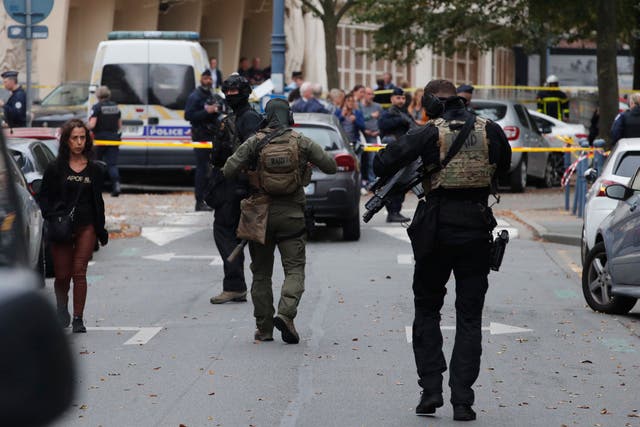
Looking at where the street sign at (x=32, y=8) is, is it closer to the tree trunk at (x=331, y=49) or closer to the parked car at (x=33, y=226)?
the parked car at (x=33, y=226)

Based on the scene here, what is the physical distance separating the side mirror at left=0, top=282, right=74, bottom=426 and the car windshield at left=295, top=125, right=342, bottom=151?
554 inches

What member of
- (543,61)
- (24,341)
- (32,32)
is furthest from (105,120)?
(543,61)

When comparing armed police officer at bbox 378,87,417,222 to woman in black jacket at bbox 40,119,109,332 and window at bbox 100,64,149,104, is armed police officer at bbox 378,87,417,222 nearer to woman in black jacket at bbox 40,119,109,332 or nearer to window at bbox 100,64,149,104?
window at bbox 100,64,149,104

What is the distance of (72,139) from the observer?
10422mm

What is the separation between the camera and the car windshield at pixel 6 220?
3.51 meters

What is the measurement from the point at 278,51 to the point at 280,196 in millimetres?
15095

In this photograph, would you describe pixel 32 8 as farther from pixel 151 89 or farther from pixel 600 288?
pixel 600 288

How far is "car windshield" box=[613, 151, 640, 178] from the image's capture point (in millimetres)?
14117

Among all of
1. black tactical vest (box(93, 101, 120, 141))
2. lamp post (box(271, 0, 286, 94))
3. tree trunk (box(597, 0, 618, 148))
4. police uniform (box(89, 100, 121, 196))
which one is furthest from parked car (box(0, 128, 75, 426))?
tree trunk (box(597, 0, 618, 148))

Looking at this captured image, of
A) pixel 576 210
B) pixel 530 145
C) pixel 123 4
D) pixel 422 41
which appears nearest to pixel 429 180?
pixel 576 210

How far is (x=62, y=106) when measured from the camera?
2734 centimetres

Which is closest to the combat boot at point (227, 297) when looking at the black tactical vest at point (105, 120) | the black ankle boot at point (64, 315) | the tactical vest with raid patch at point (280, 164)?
the black ankle boot at point (64, 315)

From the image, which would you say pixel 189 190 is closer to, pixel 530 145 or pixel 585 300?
pixel 530 145

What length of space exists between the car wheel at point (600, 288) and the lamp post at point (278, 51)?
12.9 m
